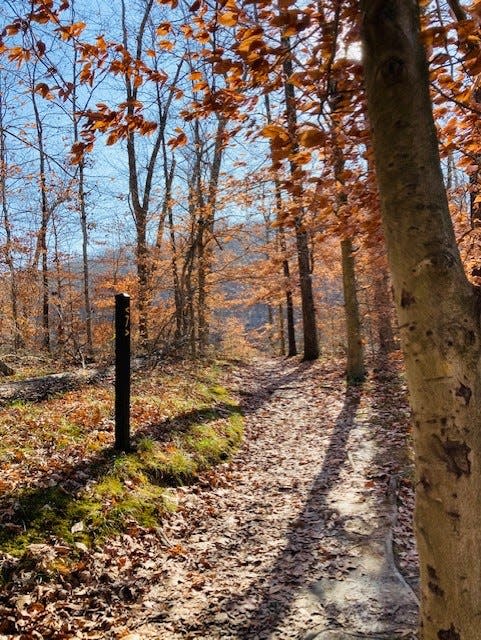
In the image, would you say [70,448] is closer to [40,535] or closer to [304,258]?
[40,535]

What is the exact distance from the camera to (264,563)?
14.4ft

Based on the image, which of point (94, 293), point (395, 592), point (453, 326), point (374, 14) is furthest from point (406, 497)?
point (94, 293)

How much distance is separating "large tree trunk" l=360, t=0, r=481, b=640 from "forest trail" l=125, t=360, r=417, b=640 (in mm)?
2026

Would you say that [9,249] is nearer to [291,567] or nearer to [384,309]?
[384,309]

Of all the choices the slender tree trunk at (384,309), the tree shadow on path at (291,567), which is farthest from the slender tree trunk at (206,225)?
the slender tree trunk at (384,309)

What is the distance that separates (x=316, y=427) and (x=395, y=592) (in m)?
5.02

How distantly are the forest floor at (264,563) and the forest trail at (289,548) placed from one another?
0.01 meters

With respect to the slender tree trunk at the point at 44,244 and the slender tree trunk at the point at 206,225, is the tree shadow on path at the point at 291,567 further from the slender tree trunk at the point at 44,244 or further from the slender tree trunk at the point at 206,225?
the slender tree trunk at the point at 44,244

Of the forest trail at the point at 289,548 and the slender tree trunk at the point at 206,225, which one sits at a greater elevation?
the slender tree trunk at the point at 206,225

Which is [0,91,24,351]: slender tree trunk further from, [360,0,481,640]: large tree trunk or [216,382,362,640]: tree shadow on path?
[360,0,481,640]: large tree trunk

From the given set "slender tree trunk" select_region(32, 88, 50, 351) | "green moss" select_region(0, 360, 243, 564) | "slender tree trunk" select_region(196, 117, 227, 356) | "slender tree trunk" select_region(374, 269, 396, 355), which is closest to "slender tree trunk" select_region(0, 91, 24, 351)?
"slender tree trunk" select_region(32, 88, 50, 351)

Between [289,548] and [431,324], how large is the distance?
3.76 m

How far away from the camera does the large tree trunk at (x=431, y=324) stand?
159cm

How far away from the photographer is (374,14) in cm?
167
